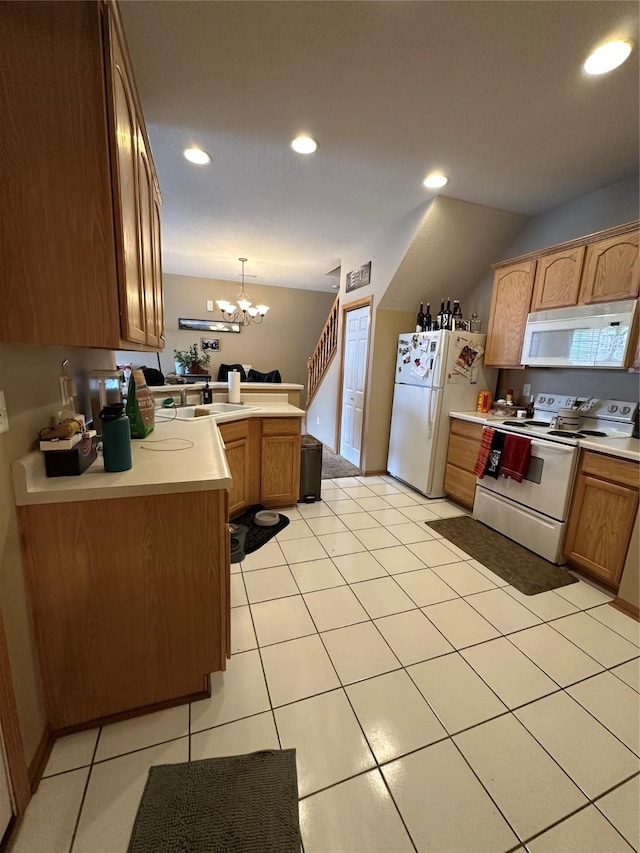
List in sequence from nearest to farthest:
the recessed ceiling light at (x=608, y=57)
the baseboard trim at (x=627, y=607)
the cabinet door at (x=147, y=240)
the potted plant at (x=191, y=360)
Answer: the cabinet door at (x=147, y=240), the recessed ceiling light at (x=608, y=57), the baseboard trim at (x=627, y=607), the potted plant at (x=191, y=360)

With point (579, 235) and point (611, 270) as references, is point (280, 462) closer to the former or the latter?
point (611, 270)

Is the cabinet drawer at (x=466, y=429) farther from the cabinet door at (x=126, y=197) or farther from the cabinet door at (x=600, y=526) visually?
the cabinet door at (x=126, y=197)

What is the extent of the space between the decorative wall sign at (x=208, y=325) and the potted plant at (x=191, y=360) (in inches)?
14.2

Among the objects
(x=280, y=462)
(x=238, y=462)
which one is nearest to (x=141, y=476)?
(x=238, y=462)

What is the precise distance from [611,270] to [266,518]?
3102 millimetres

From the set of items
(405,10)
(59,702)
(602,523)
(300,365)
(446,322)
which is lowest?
(59,702)

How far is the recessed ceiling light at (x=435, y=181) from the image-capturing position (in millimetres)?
2517

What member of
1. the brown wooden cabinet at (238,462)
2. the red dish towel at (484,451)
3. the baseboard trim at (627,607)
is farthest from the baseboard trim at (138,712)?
the red dish towel at (484,451)

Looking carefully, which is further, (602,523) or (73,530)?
(602,523)

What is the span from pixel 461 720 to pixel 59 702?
149 cm

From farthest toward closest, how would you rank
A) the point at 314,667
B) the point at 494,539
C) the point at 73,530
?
the point at 494,539, the point at 314,667, the point at 73,530

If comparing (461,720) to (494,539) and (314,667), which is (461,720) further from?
(494,539)

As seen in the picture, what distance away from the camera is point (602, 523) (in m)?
2.11

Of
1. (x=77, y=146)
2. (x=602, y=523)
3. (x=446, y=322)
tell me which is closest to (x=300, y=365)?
(x=446, y=322)
